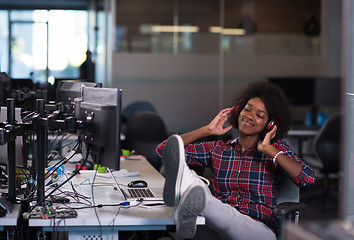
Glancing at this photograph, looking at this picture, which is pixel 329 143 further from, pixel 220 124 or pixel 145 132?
pixel 220 124

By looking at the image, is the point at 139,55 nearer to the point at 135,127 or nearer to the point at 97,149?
the point at 135,127

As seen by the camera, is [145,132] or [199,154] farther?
[145,132]

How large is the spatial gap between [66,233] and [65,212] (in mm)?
83

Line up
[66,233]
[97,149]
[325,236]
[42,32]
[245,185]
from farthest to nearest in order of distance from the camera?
[42,32] < [245,185] < [97,149] < [66,233] < [325,236]

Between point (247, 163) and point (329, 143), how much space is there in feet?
9.11

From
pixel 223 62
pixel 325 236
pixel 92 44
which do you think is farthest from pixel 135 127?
pixel 92 44

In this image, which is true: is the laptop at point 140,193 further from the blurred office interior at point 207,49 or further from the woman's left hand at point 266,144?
the blurred office interior at point 207,49

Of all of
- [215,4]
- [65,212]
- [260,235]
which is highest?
[215,4]

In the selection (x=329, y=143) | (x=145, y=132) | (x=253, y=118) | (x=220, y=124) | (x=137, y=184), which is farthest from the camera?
(x=329, y=143)

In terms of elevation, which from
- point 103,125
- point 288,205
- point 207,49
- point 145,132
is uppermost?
point 207,49

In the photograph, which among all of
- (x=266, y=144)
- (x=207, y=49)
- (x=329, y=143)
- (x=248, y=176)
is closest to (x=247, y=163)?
(x=248, y=176)

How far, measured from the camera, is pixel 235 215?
2393mm

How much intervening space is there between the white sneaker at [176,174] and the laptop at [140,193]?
0.89 ft

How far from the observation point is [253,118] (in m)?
2.87
